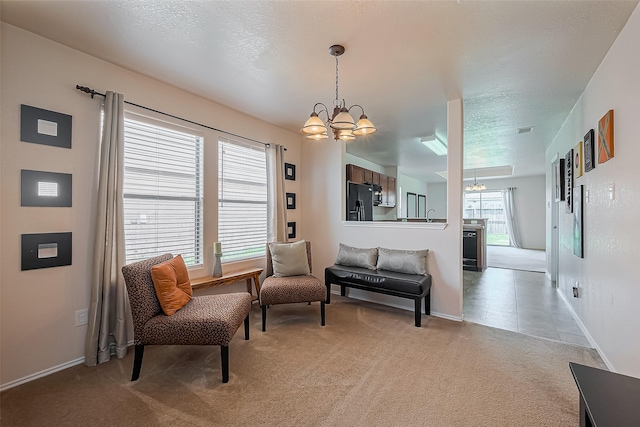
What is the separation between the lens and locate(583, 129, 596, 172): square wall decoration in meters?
2.60

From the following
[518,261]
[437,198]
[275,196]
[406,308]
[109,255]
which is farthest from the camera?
[437,198]

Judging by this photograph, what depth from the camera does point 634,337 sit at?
1823 mm

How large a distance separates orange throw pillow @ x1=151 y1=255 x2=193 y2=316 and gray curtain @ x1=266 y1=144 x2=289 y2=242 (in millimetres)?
1750

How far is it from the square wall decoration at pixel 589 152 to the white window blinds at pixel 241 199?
3717 millimetres

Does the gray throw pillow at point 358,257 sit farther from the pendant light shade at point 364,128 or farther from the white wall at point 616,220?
the white wall at point 616,220

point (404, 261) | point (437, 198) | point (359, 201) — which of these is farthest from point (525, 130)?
point (437, 198)

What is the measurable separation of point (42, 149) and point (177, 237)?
4.38 feet

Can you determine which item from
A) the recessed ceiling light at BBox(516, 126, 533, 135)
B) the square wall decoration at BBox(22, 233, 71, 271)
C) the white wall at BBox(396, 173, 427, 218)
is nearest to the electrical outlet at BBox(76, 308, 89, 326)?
the square wall decoration at BBox(22, 233, 71, 271)

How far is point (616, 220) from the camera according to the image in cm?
209

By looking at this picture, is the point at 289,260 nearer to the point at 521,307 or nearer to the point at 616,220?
the point at 616,220

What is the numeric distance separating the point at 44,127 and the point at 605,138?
4519mm

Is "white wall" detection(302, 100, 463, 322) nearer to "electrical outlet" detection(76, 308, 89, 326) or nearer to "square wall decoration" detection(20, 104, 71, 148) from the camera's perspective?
"electrical outlet" detection(76, 308, 89, 326)

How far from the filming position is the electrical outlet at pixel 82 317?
93.7 inches

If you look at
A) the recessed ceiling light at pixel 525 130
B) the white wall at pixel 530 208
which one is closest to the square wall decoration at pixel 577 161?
the recessed ceiling light at pixel 525 130
